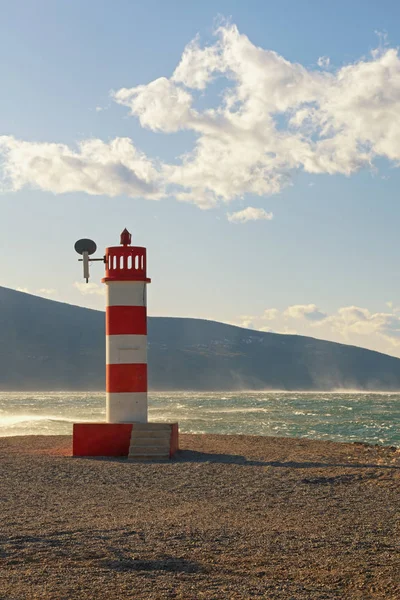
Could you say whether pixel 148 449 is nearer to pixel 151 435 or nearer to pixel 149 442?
pixel 149 442

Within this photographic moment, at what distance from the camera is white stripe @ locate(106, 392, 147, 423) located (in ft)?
59.9

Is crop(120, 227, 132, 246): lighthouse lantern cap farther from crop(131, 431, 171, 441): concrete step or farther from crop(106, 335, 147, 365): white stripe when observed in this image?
crop(131, 431, 171, 441): concrete step

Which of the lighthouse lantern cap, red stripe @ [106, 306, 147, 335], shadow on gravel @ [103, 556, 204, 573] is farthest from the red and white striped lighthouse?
shadow on gravel @ [103, 556, 204, 573]

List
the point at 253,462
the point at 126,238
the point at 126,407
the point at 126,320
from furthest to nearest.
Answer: the point at 126,238, the point at 126,407, the point at 126,320, the point at 253,462

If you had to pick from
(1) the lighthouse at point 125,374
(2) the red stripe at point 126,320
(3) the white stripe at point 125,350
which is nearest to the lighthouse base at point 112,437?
(1) the lighthouse at point 125,374

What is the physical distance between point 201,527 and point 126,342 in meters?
8.58

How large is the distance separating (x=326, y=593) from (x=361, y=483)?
23.5ft

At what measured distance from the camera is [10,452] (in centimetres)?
1852

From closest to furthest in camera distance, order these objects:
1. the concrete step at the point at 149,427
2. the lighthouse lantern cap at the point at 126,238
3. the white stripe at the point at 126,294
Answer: the concrete step at the point at 149,427 < the white stripe at the point at 126,294 < the lighthouse lantern cap at the point at 126,238

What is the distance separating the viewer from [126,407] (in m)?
18.3

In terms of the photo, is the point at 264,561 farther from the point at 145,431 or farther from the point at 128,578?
the point at 145,431

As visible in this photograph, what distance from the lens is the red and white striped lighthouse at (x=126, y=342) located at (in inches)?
717

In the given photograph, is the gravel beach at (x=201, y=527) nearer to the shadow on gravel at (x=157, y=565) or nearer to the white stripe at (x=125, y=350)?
the shadow on gravel at (x=157, y=565)

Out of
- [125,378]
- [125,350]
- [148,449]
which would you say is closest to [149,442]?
[148,449]
